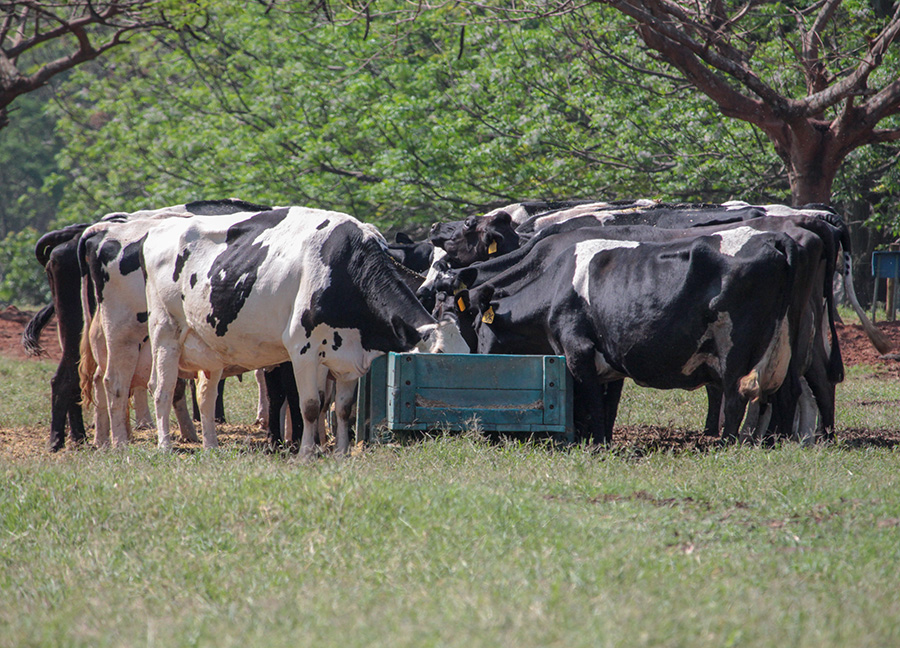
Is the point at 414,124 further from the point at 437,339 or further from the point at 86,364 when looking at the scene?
the point at 437,339

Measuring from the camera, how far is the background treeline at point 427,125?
17562mm

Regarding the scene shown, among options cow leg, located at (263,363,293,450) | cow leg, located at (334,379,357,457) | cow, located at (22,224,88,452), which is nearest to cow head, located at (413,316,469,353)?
cow leg, located at (334,379,357,457)

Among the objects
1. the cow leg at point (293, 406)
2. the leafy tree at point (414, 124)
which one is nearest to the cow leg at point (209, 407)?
the cow leg at point (293, 406)

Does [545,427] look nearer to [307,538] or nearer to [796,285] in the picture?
[796,285]

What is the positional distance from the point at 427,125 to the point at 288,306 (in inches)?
519

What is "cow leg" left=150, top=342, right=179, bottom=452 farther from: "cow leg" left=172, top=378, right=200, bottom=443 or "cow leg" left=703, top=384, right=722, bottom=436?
"cow leg" left=703, top=384, right=722, bottom=436

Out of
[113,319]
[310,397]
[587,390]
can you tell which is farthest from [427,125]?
[310,397]

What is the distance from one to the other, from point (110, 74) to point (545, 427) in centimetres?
3406

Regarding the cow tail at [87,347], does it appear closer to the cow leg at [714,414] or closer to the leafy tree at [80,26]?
the cow leg at [714,414]

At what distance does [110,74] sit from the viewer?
123 feet

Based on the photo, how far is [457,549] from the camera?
16.1ft

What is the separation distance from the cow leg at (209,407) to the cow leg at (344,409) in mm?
1248

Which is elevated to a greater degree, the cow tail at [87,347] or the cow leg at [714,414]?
the cow tail at [87,347]

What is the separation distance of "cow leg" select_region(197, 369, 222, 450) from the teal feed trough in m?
1.70
